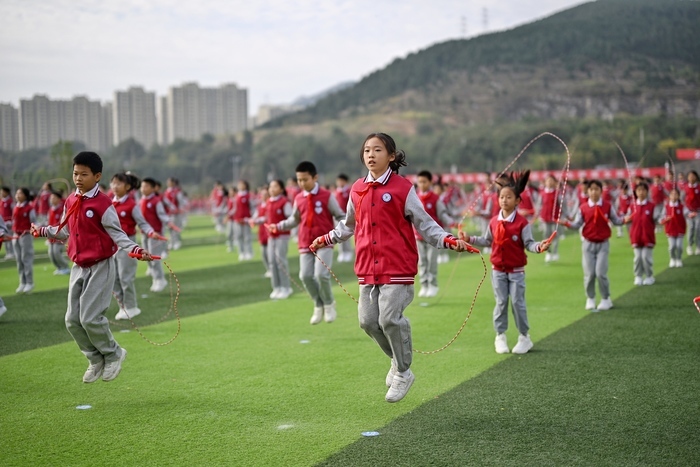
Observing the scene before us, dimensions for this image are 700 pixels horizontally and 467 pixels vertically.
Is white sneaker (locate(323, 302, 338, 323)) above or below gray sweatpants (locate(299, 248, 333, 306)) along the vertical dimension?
below

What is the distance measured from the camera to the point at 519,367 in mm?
8930

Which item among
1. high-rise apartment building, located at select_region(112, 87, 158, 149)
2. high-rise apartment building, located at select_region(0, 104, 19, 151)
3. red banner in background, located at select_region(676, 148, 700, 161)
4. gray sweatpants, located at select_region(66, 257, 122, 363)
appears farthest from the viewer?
high-rise apartment building, located at select_region(112, 87, 158, 149)

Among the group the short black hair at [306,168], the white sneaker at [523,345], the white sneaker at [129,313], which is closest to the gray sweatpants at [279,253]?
the white sneaker at [129,313]

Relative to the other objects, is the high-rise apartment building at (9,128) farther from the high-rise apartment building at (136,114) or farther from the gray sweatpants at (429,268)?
the high-rise apartment building at (136,114)

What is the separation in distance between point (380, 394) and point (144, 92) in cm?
16800

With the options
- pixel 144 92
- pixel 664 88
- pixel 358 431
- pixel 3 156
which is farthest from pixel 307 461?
pixel 144 92

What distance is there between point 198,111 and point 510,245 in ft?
597

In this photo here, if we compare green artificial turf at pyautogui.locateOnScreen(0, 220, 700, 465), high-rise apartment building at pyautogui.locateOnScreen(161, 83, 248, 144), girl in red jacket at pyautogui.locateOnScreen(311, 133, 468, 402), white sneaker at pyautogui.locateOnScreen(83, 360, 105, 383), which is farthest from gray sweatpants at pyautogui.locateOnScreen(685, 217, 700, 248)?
high-rise apartment building at pyautogui.locateOnScreen(161, 83, 248, 144)

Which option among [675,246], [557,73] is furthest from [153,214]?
[557,73]

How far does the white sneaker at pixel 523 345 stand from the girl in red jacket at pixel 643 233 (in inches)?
290

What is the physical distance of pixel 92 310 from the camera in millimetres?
7840

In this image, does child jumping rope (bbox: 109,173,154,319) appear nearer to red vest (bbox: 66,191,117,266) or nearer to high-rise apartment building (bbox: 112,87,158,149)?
red vest (bbox: 66,191,117,266)

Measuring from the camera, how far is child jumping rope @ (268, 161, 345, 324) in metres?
12.2

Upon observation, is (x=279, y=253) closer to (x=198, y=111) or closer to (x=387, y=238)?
(x=387, y=238)
